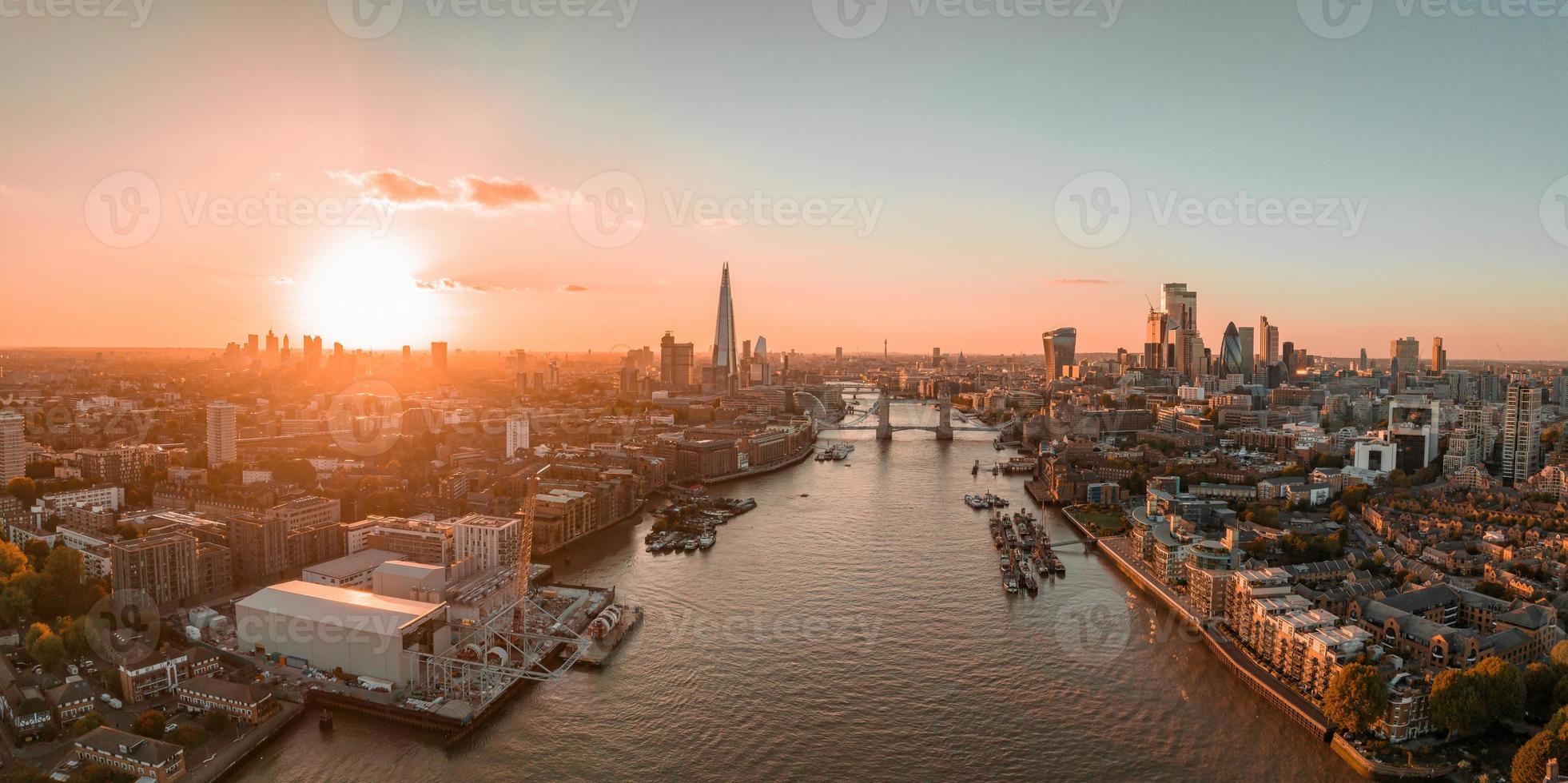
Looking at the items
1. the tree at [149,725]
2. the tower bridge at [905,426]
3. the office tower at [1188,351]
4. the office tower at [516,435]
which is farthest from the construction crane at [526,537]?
the office tower at [1188,351]

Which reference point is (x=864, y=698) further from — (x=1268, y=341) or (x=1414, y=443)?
(x=1268, y=341)

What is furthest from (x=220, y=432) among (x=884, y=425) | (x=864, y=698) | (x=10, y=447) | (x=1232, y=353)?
(x=1232, y=353)

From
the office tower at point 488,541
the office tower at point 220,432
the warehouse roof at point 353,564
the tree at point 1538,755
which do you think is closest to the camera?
the tree at point 1538,755

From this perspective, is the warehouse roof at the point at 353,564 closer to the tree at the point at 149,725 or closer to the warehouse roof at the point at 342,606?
the warehouse roof at the point at 342,606

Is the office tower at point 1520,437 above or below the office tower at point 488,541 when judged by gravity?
above

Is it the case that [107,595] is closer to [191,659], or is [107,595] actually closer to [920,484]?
[191,659]

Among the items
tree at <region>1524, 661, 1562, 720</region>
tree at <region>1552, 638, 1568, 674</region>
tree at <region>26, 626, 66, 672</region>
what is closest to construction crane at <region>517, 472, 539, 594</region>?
tree at <region>26, 626, 66, 672</region>
